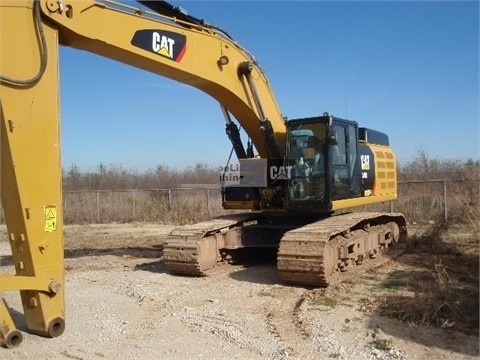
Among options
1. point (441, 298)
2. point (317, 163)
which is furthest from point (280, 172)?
point (441, 298)

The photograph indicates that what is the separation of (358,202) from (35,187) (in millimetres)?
6106

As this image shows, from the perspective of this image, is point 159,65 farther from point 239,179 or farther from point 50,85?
point 239,179

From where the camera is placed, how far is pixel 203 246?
27.2 feet

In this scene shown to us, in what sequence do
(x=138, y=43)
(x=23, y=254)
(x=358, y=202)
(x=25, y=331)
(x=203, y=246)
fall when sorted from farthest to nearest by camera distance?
(x=358, y=202) → (x=203, y=246) → (x=138, y=43) → (x=25, y=331) → (x=23, y=254)

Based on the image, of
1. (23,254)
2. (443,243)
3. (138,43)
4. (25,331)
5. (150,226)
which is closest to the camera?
(23,254)

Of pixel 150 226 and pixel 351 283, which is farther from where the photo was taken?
pixel 150 226

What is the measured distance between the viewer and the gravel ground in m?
4.77

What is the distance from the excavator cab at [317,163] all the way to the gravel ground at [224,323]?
136 centimetres

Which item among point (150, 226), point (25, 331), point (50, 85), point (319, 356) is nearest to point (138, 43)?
point (50, 85)

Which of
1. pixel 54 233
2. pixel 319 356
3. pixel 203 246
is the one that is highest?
pixel 54 233

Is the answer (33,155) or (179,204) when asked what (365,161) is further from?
(179,204)

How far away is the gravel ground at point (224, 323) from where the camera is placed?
15.6 feet

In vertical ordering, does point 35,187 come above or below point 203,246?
above

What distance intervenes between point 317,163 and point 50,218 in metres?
4.84
